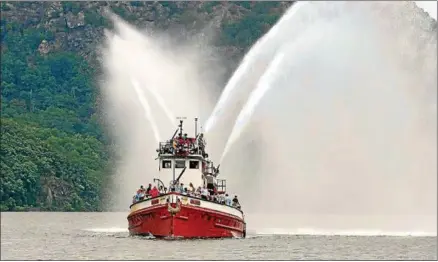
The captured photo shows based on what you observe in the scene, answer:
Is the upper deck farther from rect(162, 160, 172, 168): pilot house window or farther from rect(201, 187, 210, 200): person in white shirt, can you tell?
rect(201, 187, 210, 200): person in white shirt

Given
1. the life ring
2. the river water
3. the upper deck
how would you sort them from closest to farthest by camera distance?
the river water
the life ring
the upper deck

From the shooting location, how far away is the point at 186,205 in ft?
242

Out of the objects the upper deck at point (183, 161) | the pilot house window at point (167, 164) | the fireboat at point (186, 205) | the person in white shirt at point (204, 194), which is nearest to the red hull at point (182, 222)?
the fireboat at point (186, 205)

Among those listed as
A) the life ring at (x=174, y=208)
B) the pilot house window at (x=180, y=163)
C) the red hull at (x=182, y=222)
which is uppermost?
the pilot house window at (x=180, y=163)

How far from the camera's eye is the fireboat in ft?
243

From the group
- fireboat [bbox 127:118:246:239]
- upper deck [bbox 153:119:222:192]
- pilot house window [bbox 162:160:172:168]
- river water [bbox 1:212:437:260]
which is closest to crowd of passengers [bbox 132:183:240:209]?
fireboat [bbox 127:118:246:239]

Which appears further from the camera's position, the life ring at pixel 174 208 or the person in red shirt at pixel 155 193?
the person in red shirt at pixel 155 193

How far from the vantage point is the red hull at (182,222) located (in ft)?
243

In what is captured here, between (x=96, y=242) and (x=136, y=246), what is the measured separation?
7661 millimetres

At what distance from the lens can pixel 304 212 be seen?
522ft

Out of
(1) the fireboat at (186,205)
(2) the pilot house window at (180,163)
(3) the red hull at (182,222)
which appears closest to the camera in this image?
(1) the fireboat at (186,205)

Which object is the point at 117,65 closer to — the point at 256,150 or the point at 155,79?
the point at 155,79

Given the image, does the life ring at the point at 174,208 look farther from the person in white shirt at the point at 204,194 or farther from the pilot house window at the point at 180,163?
the pilot house window at the point at 180,163

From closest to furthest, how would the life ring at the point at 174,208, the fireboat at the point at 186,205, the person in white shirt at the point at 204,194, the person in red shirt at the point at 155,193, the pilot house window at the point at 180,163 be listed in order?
the life ring at the point at 174,208
the fireboat at the point at 186,205
the person in white shirt at the point at 204,194
the person in red shirt at the point at 155,193
the pilot house window at the point at 180,163
